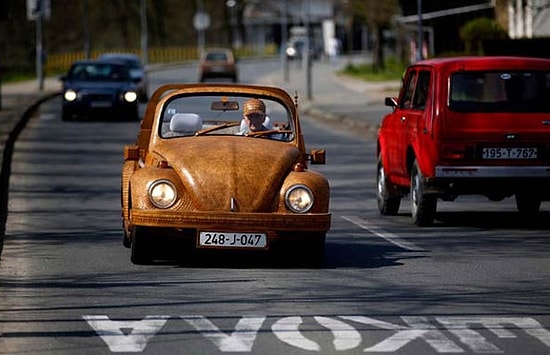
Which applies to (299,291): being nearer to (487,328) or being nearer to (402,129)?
(487,328)

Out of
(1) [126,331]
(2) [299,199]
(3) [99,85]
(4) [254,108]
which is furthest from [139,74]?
(1) [126,331]

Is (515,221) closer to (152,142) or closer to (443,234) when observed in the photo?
(443,234)

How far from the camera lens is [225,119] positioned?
13914 mm

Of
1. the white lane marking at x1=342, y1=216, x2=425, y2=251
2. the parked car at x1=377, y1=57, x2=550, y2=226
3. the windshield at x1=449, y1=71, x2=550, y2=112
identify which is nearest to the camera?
the white lane marking at x1=342, y1=216, x2=425, y2=251

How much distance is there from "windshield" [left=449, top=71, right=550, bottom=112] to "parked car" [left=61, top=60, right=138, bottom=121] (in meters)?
22.5

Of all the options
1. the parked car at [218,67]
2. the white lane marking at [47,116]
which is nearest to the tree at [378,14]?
the parked car at [218,67]

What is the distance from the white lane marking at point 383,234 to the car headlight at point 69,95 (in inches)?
882

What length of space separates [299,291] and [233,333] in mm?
1878

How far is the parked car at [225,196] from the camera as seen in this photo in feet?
40.5

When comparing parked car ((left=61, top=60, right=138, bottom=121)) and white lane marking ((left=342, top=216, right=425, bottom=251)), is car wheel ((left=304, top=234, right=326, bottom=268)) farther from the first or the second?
parked car ((left=61, top=60, right=138, bottom=121))

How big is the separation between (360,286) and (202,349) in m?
2.88

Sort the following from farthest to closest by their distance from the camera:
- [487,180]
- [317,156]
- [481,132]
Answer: [487,180]
[481,132]
[317,156]

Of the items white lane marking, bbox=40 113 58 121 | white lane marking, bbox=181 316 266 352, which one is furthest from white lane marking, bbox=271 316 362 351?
white lane marking, bbox=40 113 58 121

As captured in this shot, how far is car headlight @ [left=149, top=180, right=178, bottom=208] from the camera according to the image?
41.0 ft
